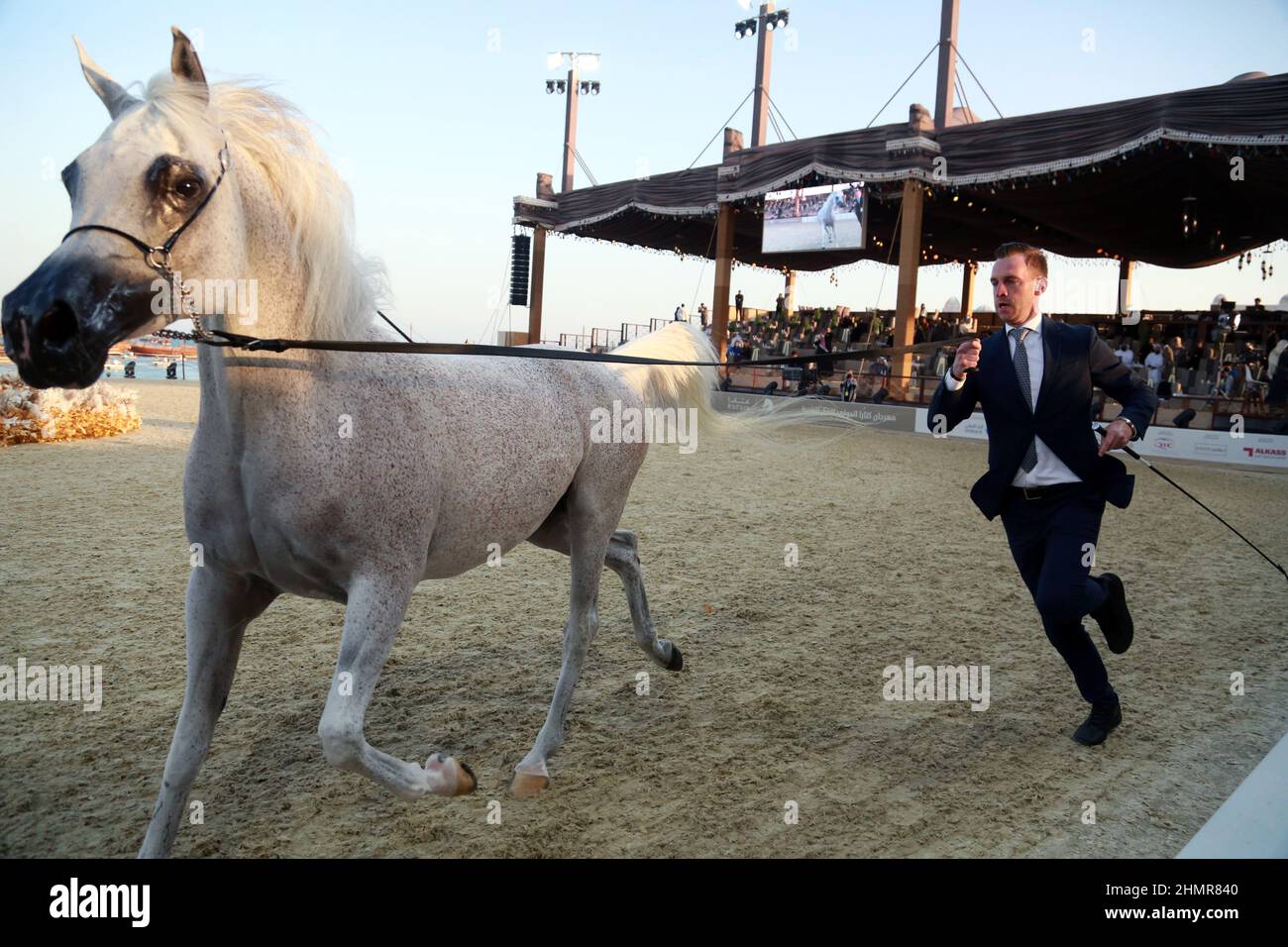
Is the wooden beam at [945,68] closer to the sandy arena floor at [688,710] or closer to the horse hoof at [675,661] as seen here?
the sandy arena floor at [688,710]

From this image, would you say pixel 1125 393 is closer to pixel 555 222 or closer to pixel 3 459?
pixel 3 459

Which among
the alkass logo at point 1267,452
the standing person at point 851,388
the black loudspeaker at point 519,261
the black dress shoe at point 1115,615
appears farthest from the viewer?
the black loudspeaker at point 519,261

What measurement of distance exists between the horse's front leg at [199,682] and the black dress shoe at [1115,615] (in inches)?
119

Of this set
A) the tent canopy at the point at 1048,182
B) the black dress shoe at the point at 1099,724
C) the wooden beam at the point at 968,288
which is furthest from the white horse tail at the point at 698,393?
the wooden beam at the point at 968,288

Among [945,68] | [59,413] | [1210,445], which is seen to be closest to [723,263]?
[945,68]

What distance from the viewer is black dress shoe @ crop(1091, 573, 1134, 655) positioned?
3301mm

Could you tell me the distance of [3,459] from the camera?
29.8 ft

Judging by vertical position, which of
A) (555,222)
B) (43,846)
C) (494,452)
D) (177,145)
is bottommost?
(43,846)

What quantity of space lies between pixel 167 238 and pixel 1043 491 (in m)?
3.04

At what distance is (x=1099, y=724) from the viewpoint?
3.29m

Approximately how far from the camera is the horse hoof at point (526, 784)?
2.73 m

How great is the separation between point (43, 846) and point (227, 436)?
4.26 feet
